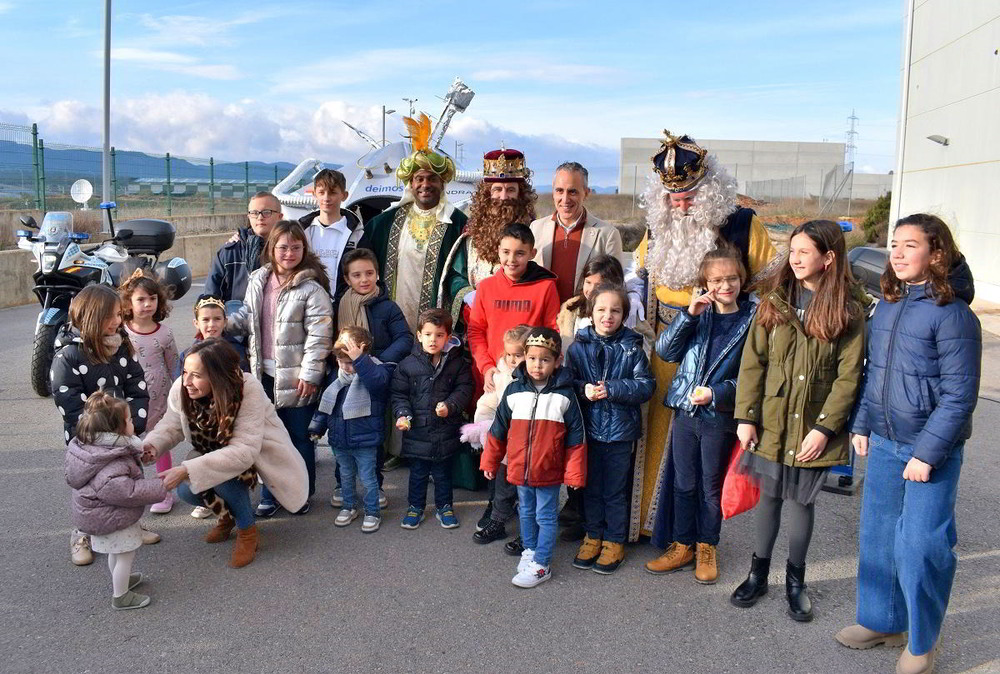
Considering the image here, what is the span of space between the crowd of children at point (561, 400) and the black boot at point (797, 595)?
1 cm

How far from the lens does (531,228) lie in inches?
176

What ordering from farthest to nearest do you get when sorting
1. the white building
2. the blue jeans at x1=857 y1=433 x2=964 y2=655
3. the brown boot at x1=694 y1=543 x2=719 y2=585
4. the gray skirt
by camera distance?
1. the white building
2. the brown boot at x1=694 y1=543 x2=719 y2=585
3. the gray skirt
4. the blue jeans at x1=857 y1=433 x2=964 y2=655

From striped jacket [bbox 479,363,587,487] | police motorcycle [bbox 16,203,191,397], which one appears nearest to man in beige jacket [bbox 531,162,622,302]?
striped jacket [bbox 479,363,587,487]

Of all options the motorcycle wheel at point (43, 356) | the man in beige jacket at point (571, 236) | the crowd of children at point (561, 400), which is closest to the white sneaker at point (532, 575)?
the crowd of children at point (561, 400)

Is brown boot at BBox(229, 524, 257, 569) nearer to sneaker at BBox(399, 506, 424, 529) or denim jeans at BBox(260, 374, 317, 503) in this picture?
denim jeans at BBox(260, 374, 317, 503)

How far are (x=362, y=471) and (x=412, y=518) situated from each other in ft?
1.20

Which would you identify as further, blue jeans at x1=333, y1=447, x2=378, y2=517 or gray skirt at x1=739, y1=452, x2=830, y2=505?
blue jeans at x1=333, y1=447, x2=378, y2=517

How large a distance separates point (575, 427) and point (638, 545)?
2.69 feet

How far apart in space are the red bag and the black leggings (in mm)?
44

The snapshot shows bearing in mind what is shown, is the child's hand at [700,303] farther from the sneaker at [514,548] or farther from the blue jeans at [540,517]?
the sneaker at [514,548]

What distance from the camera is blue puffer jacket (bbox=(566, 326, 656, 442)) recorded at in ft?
12.0

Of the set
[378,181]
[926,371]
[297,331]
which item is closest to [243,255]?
[297,331]

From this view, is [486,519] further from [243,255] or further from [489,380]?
[243,255]

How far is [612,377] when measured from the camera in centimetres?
371
